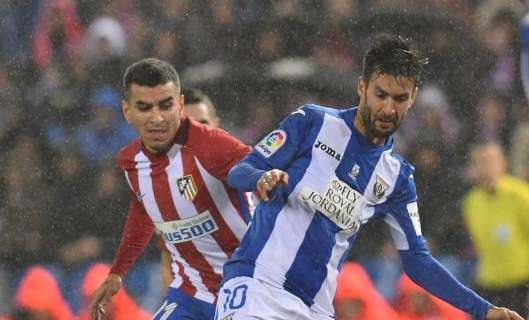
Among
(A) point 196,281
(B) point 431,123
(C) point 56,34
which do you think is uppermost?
(C) point 56,34

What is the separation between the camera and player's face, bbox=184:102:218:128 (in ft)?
18.4

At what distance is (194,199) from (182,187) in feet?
0.21

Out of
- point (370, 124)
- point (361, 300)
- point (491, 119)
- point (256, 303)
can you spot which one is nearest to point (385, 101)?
point (370, 124)

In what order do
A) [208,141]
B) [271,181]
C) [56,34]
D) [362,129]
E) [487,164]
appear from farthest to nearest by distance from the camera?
[56,34] → [487,164] → [208,141] → [362,129] → [271,181]

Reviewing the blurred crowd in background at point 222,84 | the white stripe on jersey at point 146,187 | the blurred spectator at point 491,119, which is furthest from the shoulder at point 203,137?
the blurred spectator at point 491,119

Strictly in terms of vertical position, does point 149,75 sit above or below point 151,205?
above

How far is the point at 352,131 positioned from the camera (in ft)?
12.6

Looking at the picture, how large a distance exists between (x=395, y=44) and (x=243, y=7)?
3786 millimetres

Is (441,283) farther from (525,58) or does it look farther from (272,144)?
(525,58)

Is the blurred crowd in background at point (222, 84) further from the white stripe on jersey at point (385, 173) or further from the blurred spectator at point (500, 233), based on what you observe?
the white stripe on jersey at point (385, 173)

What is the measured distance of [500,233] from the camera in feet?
23.0

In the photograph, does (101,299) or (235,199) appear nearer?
(235,199)

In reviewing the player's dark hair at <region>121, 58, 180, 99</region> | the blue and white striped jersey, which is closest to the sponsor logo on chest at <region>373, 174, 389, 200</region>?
the blue and white striped jersey

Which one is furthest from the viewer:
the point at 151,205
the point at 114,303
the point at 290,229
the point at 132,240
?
the point at 114,303
